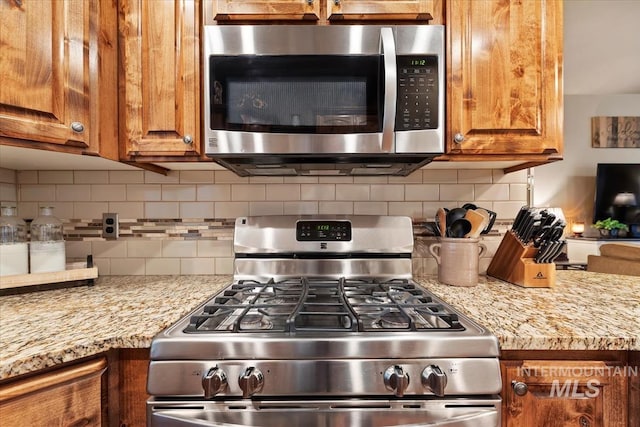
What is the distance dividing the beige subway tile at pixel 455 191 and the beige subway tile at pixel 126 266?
1395 mm

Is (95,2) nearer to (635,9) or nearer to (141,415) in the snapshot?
(141,415)

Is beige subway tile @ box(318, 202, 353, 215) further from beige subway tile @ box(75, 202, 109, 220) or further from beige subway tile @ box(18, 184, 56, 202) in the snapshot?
beige subway tile @ box(18, 184, 56, 202)

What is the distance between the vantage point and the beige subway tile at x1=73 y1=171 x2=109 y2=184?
1.48 meters

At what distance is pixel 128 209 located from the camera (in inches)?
58.8

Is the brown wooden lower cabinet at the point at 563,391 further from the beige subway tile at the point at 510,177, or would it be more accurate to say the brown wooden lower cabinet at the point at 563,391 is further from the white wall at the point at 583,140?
the white wall at the point at 583,140

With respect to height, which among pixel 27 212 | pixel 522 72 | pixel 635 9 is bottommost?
pixel 27 212

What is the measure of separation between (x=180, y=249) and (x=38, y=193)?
67 centimetres

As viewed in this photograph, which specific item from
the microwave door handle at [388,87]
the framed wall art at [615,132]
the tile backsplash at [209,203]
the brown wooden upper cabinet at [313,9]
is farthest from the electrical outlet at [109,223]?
the framed wall art at [615,132]

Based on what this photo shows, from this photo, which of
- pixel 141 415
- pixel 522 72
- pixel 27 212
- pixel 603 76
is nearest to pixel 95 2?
pixel 27 212

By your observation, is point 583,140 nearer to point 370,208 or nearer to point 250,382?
point 370,208

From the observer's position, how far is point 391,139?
1.08 meters

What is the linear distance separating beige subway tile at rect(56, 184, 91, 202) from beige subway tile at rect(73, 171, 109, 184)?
2cm

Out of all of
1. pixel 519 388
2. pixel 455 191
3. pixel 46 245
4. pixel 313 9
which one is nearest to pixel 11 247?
pixel 46 245

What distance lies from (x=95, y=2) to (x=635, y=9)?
12.1 ft
